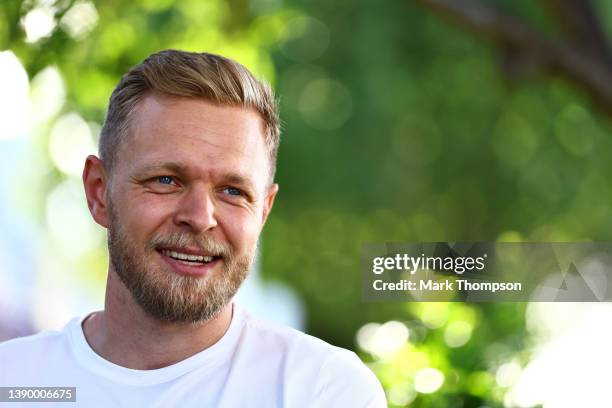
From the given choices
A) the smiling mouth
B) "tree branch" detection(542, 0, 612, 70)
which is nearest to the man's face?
the smiling mouth

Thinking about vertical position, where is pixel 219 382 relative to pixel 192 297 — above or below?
below

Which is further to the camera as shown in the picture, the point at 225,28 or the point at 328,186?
the point at 328,186

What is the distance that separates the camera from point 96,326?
220 centimetres

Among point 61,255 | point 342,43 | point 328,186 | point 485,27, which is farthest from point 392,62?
point 61,255

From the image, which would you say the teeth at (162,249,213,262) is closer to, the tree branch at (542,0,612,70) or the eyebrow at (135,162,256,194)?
the eyebrow at (135,162,256,194)

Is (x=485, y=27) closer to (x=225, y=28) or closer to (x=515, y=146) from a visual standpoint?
(x=225, y=28)

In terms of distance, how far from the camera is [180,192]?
2004 millimetres

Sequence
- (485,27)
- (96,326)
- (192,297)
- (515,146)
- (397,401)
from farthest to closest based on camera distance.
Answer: (515,146) → (485,27) → (397,401) → (96,326) → (192,297)

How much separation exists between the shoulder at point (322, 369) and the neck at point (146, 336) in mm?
95

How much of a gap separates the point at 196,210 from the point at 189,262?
0.38 feet

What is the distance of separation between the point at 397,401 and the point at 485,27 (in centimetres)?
280

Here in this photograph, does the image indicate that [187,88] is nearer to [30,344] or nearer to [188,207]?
[188,207]

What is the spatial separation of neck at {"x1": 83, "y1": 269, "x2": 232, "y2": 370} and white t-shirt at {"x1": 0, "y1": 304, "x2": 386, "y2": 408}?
23mm

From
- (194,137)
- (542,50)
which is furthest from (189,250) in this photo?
(542,50)
